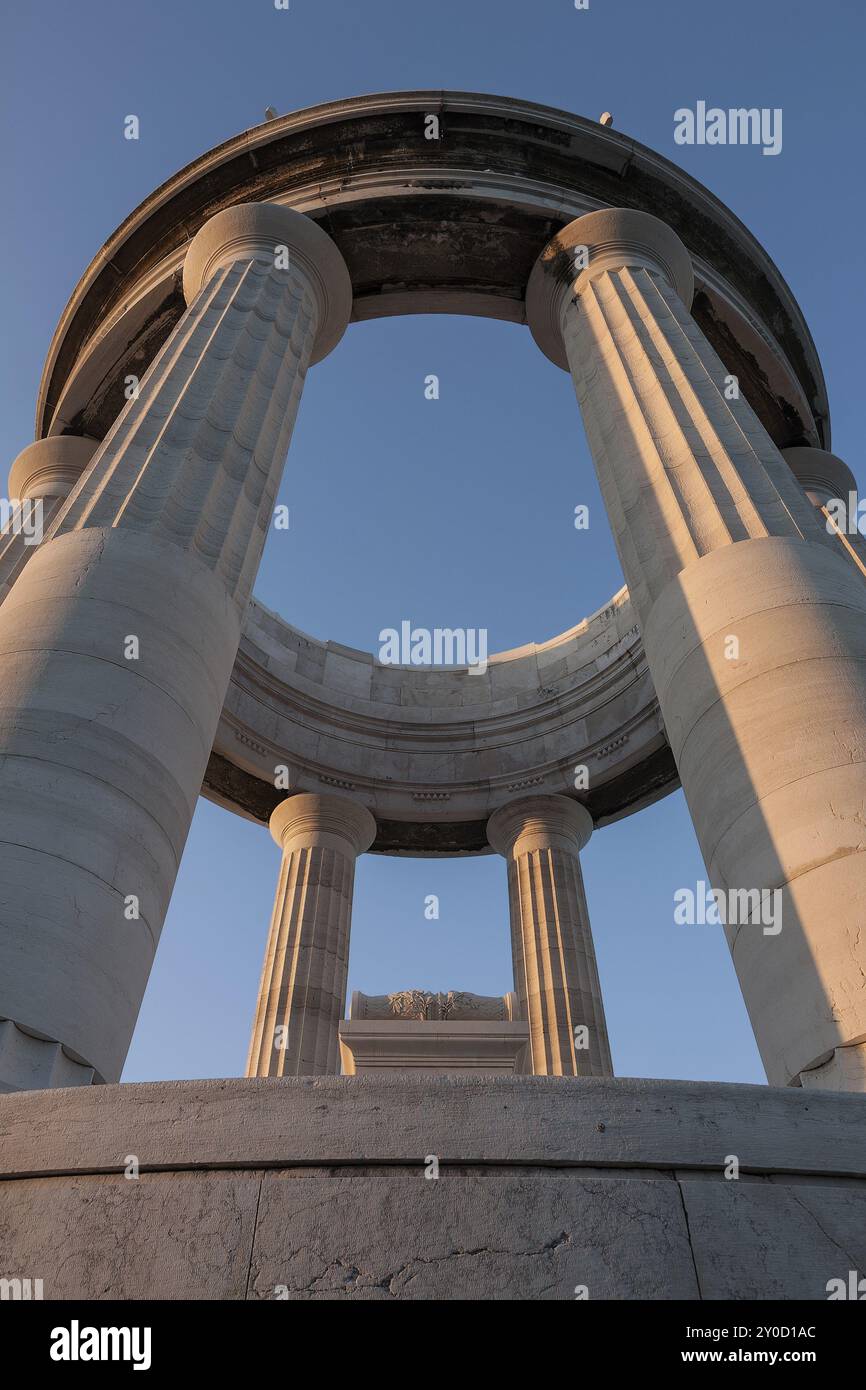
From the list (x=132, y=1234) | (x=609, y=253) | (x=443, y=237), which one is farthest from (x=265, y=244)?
(x=132, y=1234)

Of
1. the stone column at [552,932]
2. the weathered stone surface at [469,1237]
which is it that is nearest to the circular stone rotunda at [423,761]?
the weathered stone surface at [469,1237]

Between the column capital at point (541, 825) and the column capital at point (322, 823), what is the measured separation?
500 centimetres

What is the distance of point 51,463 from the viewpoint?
2841 cm

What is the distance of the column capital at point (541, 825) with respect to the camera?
3656 centimetres

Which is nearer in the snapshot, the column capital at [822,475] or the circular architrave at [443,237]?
the circular architrave at [443,237]

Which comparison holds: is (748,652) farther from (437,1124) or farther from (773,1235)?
(437,1124)

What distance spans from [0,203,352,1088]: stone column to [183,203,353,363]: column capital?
2.76 metres

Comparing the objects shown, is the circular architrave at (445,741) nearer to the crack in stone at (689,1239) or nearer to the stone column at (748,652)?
the stone column at (748,652)

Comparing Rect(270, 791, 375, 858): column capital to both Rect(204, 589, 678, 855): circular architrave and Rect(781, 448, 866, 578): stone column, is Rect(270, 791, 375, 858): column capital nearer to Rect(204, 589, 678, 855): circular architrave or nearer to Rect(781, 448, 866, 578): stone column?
Rect(204, 589, 678, 855): circular architrave

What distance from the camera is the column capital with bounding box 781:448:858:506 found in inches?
1107

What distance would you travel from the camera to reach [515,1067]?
2389 cm

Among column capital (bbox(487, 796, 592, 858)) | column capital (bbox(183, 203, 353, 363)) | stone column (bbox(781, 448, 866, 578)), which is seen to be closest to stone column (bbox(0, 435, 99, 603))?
column capital (bbox(183, 203, 353, 363))

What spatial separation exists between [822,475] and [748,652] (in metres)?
17.2
